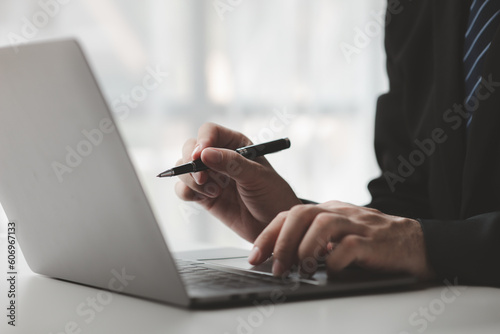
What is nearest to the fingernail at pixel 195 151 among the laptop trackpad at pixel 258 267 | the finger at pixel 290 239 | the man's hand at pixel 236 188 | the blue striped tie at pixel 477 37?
the man's hand at pixel 236 188

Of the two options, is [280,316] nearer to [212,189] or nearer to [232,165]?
[232,165]

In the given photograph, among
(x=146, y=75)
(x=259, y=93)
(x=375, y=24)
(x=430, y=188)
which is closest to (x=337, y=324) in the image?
(x=430, y=188)

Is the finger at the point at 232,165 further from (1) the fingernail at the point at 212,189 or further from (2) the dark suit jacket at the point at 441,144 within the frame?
(2) the dark suit jacket at the point at 441,144

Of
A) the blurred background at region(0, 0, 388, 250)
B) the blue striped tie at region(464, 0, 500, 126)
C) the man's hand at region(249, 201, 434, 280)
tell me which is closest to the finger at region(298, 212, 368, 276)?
the man's hand at region(249, 201, 434, 280)

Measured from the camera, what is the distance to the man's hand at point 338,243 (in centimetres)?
59

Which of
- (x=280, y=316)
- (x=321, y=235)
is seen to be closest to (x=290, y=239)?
(x=321, y=235)

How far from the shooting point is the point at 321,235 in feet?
1.93

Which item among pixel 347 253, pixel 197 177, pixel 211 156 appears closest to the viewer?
pixel 347 253

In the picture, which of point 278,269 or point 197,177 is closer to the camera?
point 278,269

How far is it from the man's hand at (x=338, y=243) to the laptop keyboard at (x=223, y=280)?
0.03 meters

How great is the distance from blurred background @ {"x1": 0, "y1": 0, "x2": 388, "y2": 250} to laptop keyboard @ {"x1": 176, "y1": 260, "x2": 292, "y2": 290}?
162cm

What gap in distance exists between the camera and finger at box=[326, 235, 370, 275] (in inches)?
23.0

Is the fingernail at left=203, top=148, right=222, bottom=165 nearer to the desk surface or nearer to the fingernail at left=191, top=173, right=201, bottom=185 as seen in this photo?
the fingernail at left=191, top=173, right=201, bottom=185

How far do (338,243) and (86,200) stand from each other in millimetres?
256
